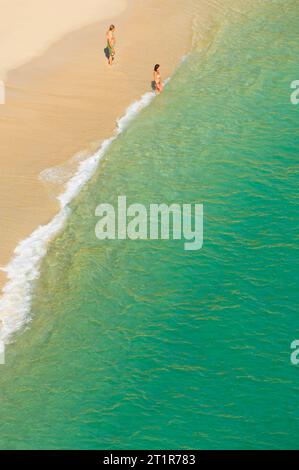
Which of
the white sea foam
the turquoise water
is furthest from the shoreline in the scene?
the turquoise water

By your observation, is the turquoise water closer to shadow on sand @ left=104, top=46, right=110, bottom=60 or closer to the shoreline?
the shoreline

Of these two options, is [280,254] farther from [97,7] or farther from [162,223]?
[97,7]

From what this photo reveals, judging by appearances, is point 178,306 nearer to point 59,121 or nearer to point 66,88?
point 59,121
